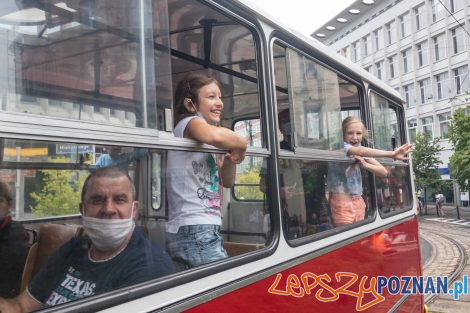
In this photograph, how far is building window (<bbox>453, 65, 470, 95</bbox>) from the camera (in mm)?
28767

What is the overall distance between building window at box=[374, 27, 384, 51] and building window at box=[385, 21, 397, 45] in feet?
1.74

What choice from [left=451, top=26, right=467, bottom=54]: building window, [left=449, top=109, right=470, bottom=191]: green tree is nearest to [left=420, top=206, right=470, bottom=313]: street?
[left=449, top=109, right=470, bottom=191]: green tree

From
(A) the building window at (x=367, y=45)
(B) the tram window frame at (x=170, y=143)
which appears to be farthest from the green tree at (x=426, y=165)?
(B) the tram window frame at (x=170, y=143)

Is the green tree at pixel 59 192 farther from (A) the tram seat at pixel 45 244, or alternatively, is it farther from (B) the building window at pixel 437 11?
(B) the building window at pixel 437 11

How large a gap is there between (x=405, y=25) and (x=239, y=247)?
35.7 m

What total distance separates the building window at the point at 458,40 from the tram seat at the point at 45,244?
105 feet

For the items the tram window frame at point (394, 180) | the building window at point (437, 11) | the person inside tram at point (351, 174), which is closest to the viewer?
the person inside tram at point (351, 174)

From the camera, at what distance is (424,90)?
32406 millimetres

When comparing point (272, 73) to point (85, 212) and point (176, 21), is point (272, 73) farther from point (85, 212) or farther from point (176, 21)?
point (85, 212)

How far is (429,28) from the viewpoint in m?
31.2

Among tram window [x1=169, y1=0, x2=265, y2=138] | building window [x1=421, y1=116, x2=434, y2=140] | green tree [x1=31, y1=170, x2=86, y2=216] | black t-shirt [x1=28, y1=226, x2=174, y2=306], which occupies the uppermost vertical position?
building window [x1=421, y1=116, x2=434, y2=140]

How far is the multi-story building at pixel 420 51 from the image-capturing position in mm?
29391

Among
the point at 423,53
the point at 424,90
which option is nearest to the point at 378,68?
the point at 423,53

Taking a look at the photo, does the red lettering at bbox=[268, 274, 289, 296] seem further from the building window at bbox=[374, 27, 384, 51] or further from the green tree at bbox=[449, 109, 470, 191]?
the building window at bbox=[374, 27, 384, 51]
